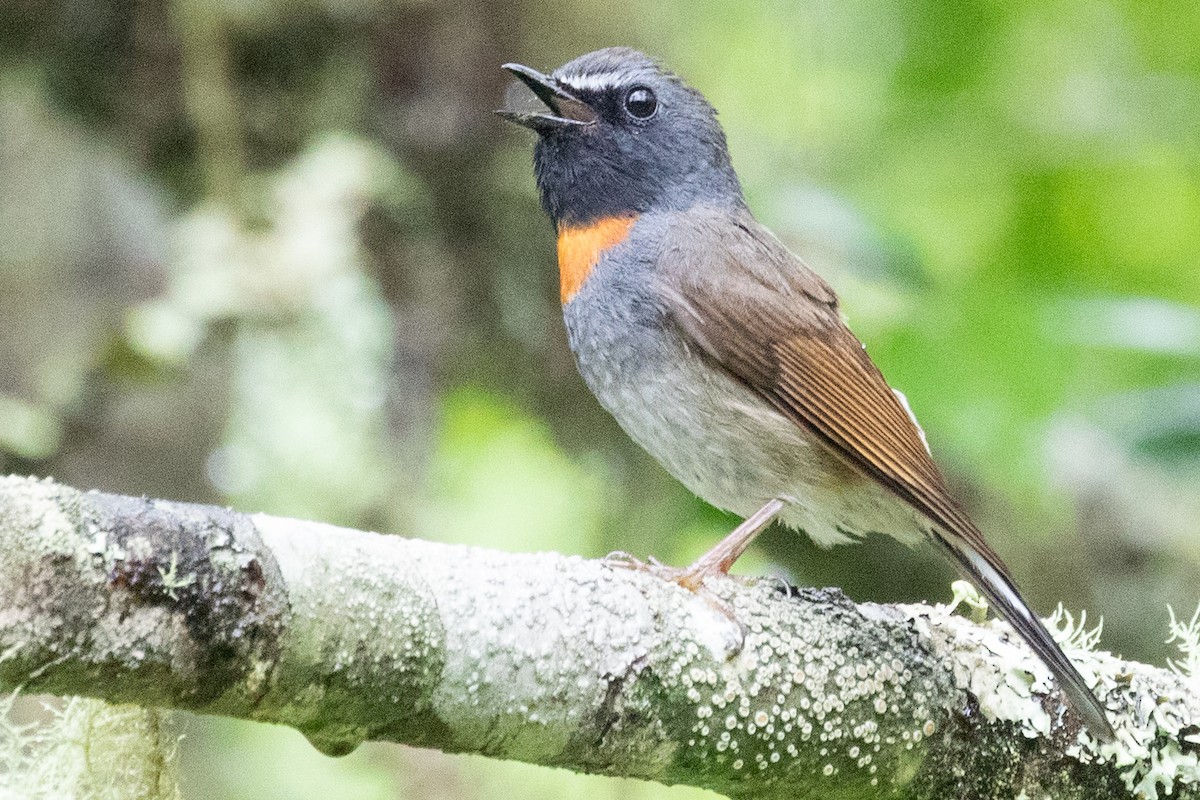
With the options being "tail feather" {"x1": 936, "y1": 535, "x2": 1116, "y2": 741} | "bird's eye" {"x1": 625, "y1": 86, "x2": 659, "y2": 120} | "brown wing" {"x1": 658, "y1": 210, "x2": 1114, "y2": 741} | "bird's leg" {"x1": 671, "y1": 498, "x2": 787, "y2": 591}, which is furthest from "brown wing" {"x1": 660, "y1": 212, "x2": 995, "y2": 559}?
"bird's eye" {"x1": 625, "y1": 86, "x2": 659, "y2": 120}

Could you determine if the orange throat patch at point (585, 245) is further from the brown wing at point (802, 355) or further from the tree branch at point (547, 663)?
the tree branch at point (547, 663)

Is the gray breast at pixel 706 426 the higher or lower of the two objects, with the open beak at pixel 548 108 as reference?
lower

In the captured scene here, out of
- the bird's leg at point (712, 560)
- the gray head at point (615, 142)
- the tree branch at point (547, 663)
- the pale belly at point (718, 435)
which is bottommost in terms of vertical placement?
the tree branch at point (547, 663)

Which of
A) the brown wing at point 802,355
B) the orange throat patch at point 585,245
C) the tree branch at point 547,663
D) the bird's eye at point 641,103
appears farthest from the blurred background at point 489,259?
the tree branch at point 547,663

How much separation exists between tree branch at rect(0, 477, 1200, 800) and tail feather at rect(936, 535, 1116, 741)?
0.05 metres

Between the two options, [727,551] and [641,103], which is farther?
[641,103]

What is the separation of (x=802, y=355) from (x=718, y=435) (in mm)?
364

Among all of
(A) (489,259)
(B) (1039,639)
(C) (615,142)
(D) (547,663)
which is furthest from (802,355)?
(A) (489,259)

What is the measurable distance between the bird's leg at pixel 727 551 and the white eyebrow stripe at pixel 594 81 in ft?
4.54

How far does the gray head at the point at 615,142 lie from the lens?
12.5 ft

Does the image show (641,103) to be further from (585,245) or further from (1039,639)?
(1039,639)

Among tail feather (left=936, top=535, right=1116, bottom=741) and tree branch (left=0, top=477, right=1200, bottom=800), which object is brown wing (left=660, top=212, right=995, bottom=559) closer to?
tail feather (left=936, top=535, right=1116, bottom=741)

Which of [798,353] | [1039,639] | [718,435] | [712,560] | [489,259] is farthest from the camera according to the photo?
[489,259]

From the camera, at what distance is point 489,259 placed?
5.85m
